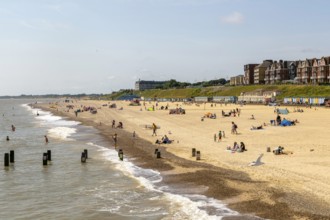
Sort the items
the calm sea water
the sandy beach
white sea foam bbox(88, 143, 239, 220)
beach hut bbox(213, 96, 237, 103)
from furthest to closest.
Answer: beach hut bbox(213, 96, 237, 103), the calm sea water, the sandy beach, white sea foam bbox(88, 143, 239, 220)

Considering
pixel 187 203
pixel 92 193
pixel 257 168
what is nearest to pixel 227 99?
pixel 257 168

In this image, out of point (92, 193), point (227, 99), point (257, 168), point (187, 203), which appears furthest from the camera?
point (227, 99)

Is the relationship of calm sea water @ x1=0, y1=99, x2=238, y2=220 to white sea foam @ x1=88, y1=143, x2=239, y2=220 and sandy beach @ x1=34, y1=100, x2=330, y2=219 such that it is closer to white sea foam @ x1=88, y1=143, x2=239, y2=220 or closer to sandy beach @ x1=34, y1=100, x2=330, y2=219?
white sea foam @ x1=88, y1=143, x2=239, y2=220

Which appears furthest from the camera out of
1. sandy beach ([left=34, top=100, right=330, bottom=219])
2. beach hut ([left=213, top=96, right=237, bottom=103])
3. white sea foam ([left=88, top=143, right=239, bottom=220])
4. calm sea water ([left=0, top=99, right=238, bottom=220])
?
beach hut ([left=213, top=96, right=237, bottom=103])

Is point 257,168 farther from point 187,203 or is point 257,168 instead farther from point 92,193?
point 92,193

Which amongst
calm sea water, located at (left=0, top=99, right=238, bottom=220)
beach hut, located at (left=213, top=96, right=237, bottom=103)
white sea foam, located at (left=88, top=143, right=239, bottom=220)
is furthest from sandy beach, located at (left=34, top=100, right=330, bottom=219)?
beach hut, located at (left=213, top=96, right=237, bottom=103)

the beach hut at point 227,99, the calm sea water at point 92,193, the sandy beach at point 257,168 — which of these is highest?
the beach hut at point 227,99

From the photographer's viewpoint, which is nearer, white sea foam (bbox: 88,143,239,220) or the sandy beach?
white sea foam (bbox: 88,143,239,220)

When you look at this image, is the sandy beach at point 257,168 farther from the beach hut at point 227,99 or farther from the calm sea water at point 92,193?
the beach hut at point 227,99

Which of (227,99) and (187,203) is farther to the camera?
(227,99)

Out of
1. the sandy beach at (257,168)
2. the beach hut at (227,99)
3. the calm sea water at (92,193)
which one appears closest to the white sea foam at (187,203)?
the calm sea water at (92,193)

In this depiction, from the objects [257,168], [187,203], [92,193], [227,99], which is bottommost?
[92,193]

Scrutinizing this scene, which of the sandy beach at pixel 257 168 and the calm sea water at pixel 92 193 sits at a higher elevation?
the sandy beach at pixel 257 168

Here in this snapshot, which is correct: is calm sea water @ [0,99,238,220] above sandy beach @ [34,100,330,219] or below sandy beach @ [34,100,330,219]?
below
